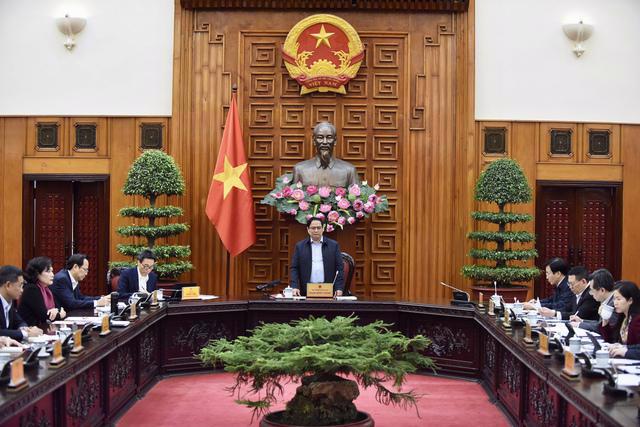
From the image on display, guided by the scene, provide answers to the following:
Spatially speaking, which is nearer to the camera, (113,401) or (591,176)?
(113,401)

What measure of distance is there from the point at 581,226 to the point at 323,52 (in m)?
3.31

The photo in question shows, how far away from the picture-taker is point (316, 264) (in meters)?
8.18

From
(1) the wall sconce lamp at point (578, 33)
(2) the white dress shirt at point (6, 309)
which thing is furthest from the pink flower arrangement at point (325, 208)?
(2) the white dress shirt at point (6, 309)

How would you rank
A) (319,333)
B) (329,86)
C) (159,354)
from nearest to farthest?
1. (319,333)
2. (159,354)
3. (329,86)

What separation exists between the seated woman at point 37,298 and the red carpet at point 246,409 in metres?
0.80

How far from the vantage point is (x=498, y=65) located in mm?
10266

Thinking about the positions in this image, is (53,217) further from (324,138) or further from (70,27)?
(324,138)

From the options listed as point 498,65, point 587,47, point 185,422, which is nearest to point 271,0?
point 498,65

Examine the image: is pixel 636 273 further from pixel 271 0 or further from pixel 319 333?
pixel 319 333

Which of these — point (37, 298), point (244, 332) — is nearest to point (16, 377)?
point (37, 298)

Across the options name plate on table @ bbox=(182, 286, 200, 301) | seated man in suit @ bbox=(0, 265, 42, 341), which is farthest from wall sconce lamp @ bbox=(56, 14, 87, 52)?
seated man in suit @ bbox=(0, 265, 42, 341)

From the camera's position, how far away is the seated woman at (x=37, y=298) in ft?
20.1

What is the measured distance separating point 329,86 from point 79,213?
3016 millimetres

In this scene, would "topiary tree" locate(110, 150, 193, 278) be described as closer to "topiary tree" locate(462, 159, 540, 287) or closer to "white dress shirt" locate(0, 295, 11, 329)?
"topiary tree" locate(462, 159, 540, 287)
